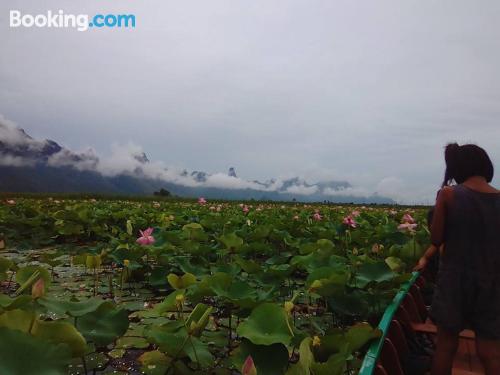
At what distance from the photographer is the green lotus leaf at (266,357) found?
5.97ft

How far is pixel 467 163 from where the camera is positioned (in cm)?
241

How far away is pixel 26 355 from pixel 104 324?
2.30 feet

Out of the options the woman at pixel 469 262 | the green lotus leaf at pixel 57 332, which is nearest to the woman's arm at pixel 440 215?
the woman at pixel 469 262

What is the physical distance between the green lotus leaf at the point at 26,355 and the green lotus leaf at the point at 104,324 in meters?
0.60

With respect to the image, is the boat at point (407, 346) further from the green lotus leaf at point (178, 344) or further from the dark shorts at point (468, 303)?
the green lotus leaf at point (178, 344)

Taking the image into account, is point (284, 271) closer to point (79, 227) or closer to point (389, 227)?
point (389, 227)

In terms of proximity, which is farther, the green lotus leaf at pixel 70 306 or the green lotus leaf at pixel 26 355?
the green lotus leaf at pixel 70 306

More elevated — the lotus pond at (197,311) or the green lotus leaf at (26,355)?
the green lotus leaf at (26,355)

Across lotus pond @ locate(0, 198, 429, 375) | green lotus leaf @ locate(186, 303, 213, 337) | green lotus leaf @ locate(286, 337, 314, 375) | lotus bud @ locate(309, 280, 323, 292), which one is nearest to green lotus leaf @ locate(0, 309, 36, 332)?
lotus pond @ locate(0, 198, 429, 375)

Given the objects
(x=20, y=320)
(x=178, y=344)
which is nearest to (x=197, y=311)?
(x=178, y=344)

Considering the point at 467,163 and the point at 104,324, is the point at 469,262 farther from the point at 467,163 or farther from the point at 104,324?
the point at 104,324

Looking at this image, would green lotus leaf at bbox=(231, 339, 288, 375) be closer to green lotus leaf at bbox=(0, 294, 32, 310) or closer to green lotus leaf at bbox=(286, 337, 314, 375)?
green lotus leaf at bbox=(286, 337, 314, 375)

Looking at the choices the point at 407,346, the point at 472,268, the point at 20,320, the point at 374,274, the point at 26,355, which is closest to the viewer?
the point at 26,355

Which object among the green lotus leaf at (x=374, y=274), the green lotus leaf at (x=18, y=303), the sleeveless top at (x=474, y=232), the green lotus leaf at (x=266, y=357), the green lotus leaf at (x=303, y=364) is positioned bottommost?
the green lotus leaf at (x=266, y=357)
